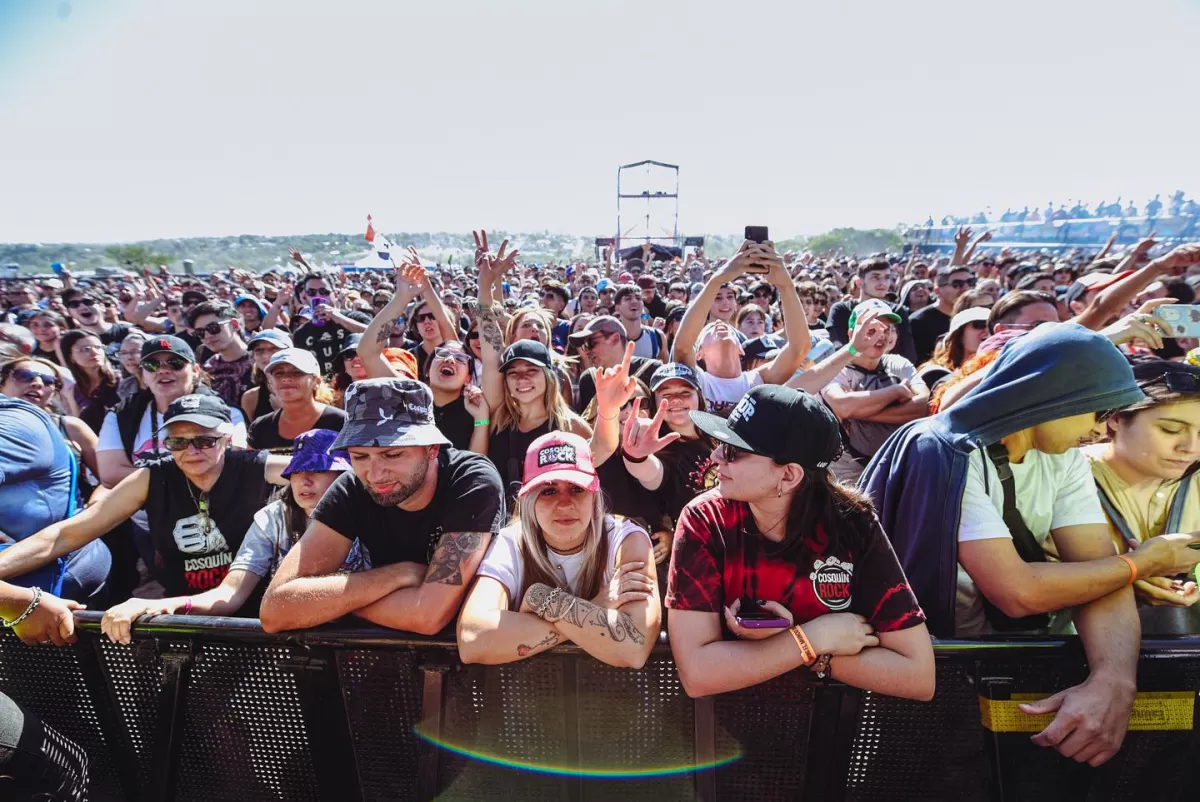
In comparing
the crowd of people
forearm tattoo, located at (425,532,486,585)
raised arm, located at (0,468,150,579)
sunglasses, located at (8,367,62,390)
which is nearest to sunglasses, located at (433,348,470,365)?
the crowd of people

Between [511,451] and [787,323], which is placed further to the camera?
[787,323]

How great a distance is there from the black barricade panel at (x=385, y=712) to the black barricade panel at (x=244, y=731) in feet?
0.69

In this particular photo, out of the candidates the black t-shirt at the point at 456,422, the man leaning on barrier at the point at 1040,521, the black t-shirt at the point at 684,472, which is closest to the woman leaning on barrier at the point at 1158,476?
the man leaning on barrier at the point at 1040,521

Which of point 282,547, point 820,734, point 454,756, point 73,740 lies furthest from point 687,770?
point 73,740

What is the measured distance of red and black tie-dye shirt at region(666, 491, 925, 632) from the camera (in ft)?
5.85

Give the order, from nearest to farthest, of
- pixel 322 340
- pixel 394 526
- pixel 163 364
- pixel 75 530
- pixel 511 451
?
pixel 394 526
pixel 75 530
pixel 511 451
pixel 163 364
pixel 322 340

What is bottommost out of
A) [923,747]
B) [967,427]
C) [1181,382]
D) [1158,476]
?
[923,747]

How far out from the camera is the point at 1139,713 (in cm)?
185

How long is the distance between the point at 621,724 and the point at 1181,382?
2.19 meters

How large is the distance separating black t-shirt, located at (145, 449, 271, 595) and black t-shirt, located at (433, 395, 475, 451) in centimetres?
132

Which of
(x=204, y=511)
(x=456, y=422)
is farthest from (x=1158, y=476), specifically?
(x=204, y=511)

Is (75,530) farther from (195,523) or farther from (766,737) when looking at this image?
(766,737)

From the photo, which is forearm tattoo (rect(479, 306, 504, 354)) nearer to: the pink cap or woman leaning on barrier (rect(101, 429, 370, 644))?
woman leaning on barrier (rect(101, 429, 370, 644))

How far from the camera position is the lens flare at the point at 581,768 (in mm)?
1956
